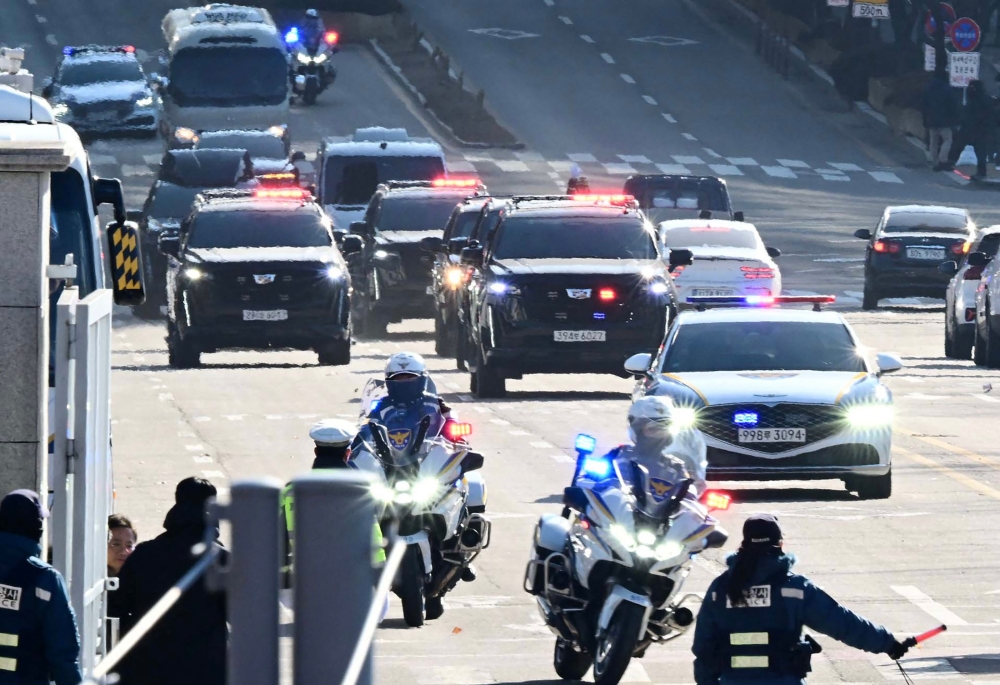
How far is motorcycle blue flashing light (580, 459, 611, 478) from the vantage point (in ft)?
39.3

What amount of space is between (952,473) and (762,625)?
11150 millimetres

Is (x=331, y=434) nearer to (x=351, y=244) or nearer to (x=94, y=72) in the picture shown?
(x=351, y=244)

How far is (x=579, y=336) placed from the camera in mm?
26000

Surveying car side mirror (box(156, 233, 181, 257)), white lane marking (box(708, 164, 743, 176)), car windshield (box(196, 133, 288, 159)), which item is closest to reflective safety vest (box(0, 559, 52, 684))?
car side mirror (box(156, 233, 181, 257))

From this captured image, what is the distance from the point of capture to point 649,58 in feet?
243

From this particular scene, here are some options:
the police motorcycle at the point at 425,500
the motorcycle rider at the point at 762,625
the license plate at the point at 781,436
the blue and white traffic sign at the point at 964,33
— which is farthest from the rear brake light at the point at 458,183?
the blue and white traffic sign at the point at 964,33

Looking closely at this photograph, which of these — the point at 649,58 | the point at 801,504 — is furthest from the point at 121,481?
the point at 649,58

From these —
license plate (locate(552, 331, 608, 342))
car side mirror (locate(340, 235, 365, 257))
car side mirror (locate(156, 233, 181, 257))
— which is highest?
license plate (locate(552, 331, 608, 342))

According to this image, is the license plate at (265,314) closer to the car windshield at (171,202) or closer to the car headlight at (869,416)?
the car windshield at (171,202)

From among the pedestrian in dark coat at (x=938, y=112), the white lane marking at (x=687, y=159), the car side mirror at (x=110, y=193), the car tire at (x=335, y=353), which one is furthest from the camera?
the pedestrian in dark coat at (x=938, y=112)

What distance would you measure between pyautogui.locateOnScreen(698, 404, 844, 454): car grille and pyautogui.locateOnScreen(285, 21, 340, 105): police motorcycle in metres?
46.7

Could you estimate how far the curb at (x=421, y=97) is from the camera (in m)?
64.8

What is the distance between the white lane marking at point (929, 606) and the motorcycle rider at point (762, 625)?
4356 mm

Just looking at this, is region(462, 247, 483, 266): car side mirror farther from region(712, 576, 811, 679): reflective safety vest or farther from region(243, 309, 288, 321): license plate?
region(712, 576, 811, 679): reflective safety vest
